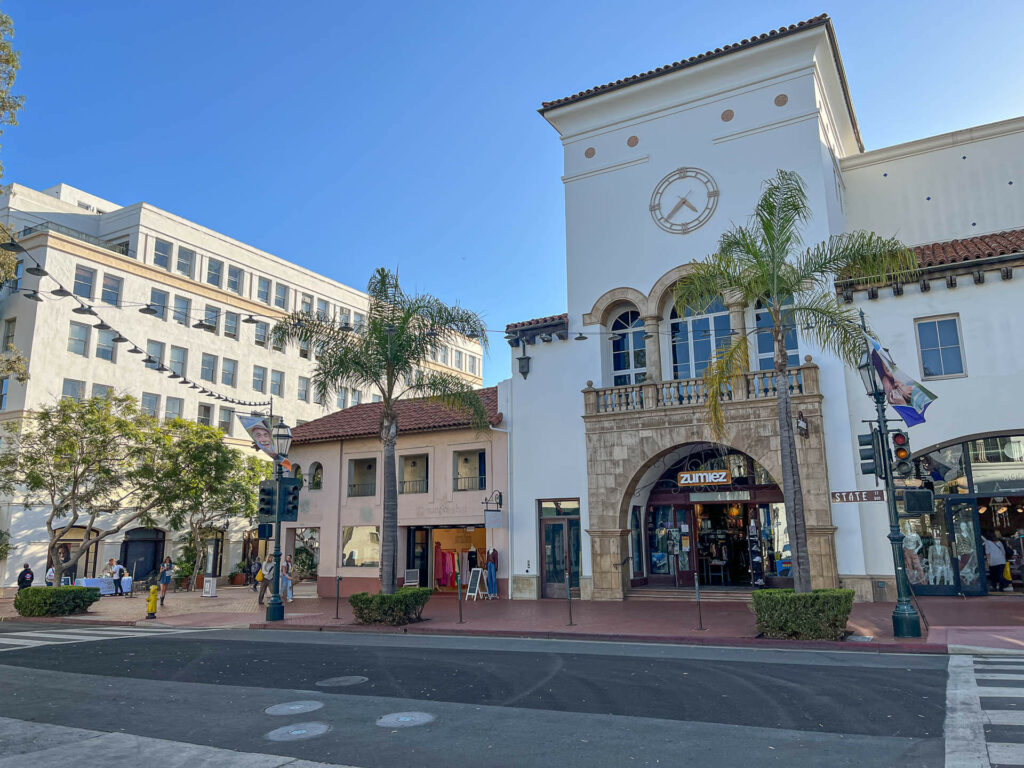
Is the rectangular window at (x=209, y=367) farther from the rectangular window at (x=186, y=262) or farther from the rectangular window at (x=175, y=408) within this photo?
the rectangular window at (x=186, y=262)

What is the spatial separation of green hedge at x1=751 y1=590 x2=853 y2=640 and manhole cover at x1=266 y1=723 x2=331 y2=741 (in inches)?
361

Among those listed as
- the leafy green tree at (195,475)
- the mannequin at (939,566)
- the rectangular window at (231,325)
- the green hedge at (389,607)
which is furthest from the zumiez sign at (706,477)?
the rectangular window at (231,325)

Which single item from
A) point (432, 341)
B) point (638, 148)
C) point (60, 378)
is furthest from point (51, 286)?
point (638, 148)

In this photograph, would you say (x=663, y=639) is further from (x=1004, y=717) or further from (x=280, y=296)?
(x=280, y=296)

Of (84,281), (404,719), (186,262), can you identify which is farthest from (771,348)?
(186,262)

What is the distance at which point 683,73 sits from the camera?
23422 millimetres

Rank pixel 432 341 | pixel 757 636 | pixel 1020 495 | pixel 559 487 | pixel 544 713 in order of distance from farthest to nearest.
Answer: pixel 559 487 < pixel 432 341 < pixel 1020 495 < pixel 757 636 < pixel 544 713

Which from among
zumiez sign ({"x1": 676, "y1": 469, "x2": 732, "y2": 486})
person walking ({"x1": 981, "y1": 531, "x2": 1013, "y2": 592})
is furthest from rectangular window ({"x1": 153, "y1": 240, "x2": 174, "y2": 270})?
person walking ({"x1": 981, "y1": 531, "x2": 1013, "y2": 592})

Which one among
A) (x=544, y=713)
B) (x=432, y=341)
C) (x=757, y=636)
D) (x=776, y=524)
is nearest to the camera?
(x=544, y=713)

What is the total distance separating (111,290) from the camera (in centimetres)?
3931

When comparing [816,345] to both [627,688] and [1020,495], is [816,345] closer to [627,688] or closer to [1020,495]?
[1020,495]

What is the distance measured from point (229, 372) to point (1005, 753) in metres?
44.7

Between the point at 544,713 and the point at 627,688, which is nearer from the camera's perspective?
the point at 544,713

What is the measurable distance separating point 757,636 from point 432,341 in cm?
1070
